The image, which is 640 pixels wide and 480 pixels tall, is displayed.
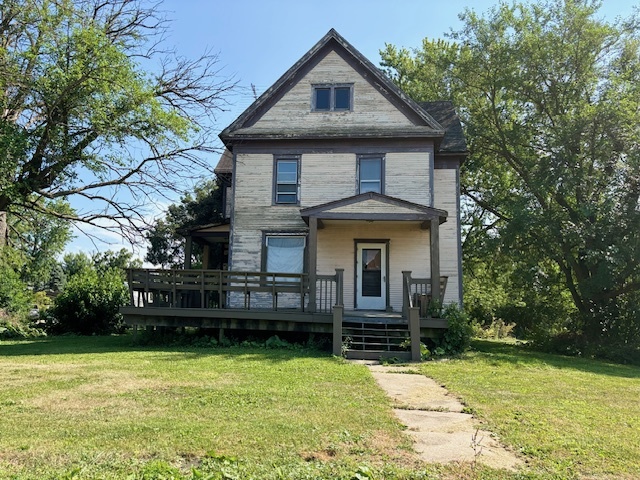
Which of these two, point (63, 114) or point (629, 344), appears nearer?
point (63, 114)

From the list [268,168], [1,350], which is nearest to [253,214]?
[268,168]

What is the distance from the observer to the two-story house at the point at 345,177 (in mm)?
15008

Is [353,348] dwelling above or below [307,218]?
below

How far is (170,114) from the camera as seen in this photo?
1263 centimetres

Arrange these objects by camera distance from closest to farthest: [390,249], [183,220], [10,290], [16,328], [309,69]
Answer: [390,249] < [309,69] < [16,328] < [10,290] < [183,220]

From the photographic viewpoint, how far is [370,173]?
50.0 feet

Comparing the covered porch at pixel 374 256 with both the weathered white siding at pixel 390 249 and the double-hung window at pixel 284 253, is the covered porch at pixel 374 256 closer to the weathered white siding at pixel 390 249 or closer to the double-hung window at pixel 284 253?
the weathered white siding at pixel 390 249

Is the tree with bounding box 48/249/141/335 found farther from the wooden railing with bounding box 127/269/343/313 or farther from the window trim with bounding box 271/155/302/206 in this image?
the window trim with bounding box 271/155/302/206

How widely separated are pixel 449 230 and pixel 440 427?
1088 cm

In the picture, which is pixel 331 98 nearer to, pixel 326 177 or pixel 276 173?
pixel 326 177

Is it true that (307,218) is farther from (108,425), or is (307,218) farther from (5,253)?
(5,253)

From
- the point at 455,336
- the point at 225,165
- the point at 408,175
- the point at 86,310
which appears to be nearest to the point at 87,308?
Answer: the point at 86,310

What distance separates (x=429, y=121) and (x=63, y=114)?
10203mm

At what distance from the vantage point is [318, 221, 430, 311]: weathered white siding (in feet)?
49.0
